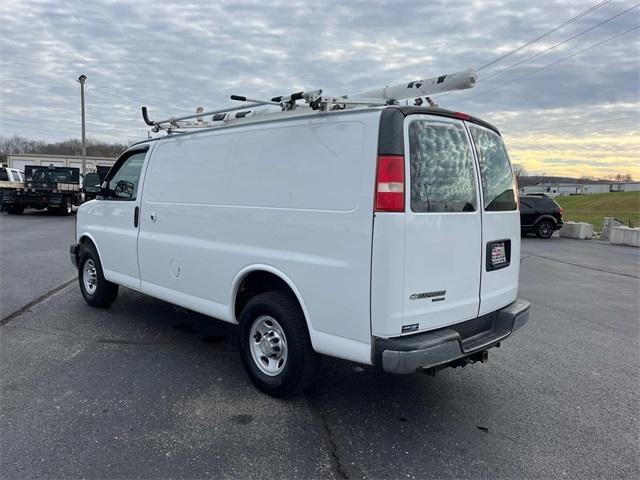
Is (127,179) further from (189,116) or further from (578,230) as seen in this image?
(578,230)

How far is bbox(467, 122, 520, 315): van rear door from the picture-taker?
379 cm

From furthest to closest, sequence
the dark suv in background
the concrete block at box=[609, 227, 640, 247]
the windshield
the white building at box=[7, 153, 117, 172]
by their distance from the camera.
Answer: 1. the white building at box=[7, 153, 117, 172]
2. the windshield
3. the dark suv in background
4. the concrete block at box=[609, 227, 640, 247]

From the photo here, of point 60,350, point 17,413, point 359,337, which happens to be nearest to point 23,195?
point 60,350

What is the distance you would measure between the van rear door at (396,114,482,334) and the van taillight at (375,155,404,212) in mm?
62

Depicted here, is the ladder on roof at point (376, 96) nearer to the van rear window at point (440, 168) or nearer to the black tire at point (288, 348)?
the van rear window at point (440, 168)

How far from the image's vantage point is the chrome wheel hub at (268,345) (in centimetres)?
391

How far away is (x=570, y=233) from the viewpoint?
21.3 metres

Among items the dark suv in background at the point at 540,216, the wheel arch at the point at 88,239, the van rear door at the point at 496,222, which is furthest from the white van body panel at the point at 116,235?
the dark suv in background at the point at 540,216

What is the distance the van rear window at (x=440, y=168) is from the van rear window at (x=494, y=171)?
18cm

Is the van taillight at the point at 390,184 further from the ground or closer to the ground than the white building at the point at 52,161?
closer to the ground

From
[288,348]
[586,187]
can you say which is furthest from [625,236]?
[586,187]

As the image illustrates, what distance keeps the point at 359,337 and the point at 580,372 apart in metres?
2.76

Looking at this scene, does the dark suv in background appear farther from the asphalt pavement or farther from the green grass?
the asphalt pavement

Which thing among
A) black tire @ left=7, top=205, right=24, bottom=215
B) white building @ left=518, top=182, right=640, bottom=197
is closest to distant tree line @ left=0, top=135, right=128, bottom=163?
black tire @ left=7, top=205, right=24, bottom=215
